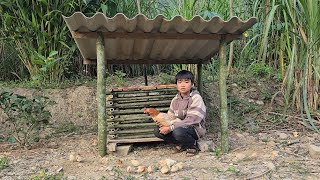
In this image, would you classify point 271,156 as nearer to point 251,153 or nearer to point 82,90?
point 251,153

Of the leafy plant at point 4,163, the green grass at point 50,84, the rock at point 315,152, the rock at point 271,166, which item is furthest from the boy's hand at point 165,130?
the green grass at point 50,84

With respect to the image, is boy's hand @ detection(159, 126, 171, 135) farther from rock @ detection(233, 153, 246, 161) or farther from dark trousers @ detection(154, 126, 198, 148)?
rock @ detection(233, 153, 246, 161)

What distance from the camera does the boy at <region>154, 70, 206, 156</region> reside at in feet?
11.6

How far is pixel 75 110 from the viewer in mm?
5402

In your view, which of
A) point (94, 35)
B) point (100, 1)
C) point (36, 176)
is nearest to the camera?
point (36, 176)

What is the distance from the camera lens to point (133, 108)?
4.27m

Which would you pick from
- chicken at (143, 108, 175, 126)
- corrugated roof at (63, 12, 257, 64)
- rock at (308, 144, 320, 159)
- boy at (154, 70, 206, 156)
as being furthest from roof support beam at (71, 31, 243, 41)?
rock at (308, 144, 320, 159)

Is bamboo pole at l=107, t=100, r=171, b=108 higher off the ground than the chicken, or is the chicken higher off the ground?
bamboo pole at l=107, t=100, r=171, b=108

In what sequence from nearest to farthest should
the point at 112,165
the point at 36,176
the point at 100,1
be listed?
the point at 36,176 → the point at 112,165 → the point at 100,1

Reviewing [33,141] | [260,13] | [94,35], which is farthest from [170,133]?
[260,13]

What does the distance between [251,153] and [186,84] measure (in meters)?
0.91

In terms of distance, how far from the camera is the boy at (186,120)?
354 centimetres

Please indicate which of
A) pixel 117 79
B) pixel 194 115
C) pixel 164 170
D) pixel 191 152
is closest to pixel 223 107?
pixel 194 115

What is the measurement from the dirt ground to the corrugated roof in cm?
108
